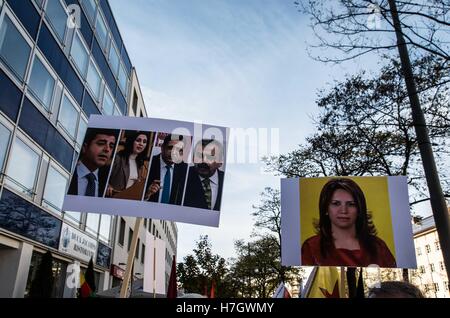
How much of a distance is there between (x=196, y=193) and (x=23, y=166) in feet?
38.3

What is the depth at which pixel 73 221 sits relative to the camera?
1792cm

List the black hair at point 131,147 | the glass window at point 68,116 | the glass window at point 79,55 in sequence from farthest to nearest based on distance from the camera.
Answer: the glass window at point 79,55
the glass window at point 68,116
the black hair at point 131,147

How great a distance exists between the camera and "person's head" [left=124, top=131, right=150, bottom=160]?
4.24 meters

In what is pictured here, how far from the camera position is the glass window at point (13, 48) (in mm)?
12234

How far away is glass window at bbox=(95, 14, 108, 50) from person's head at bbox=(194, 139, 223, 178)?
19974 mm

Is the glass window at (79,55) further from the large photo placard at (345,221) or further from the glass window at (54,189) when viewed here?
the large photo placard at (345,221)

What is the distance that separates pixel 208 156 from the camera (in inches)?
171

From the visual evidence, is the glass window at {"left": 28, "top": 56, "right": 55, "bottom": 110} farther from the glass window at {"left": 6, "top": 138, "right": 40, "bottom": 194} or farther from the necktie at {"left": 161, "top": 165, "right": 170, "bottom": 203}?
the necktie at {"left": 161, "top": 165, "right": 170, "bottom": 203}

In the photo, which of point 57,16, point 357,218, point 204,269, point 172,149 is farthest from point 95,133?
point 204,269

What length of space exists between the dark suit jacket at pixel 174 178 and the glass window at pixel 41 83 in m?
12.0

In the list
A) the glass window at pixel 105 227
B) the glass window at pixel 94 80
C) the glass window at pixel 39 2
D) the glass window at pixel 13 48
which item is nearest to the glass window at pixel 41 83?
the glass window at pixel 13 48

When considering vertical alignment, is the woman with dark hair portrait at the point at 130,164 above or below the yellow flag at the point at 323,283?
above
